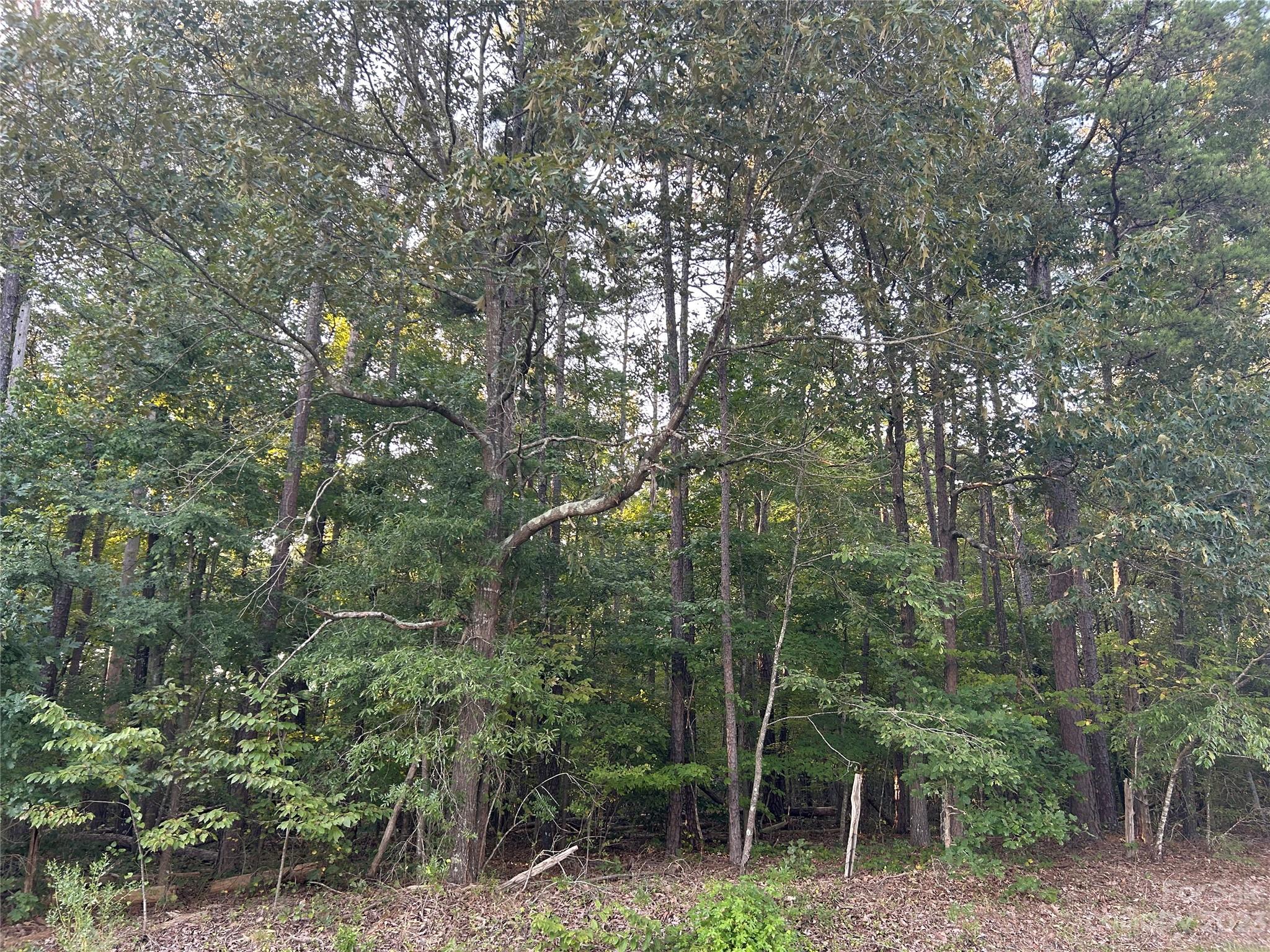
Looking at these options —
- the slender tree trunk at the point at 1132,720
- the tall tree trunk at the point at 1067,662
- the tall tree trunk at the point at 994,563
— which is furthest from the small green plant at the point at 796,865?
the tall tree trunk at the point at 994,563

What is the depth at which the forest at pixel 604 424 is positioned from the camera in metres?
6.37

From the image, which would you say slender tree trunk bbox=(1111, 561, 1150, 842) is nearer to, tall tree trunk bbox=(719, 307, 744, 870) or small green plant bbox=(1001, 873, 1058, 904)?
small green plant bbox=(1001, 873, 1058, 904)

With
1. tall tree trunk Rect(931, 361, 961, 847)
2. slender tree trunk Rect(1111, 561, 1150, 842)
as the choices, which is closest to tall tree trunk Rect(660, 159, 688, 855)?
tall tree trunk Rect(931, 361, 961, 847)

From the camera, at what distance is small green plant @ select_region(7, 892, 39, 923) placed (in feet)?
22.2

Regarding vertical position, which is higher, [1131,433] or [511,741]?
[1131,433]

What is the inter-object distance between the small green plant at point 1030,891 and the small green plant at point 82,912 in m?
8.68

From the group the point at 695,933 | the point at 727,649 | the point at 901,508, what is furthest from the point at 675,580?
the point at 695,933

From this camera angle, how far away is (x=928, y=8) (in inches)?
219

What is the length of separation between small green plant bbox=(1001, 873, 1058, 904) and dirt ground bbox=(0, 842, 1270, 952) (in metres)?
0.02

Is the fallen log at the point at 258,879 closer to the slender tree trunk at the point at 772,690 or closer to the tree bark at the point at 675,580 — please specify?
the tree bark at the point at 675,580

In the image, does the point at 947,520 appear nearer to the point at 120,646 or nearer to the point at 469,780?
the point at 469,780

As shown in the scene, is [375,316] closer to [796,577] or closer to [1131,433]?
[796,577]

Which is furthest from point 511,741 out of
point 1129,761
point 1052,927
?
point 1129,761

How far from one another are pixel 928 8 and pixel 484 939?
868 cm
